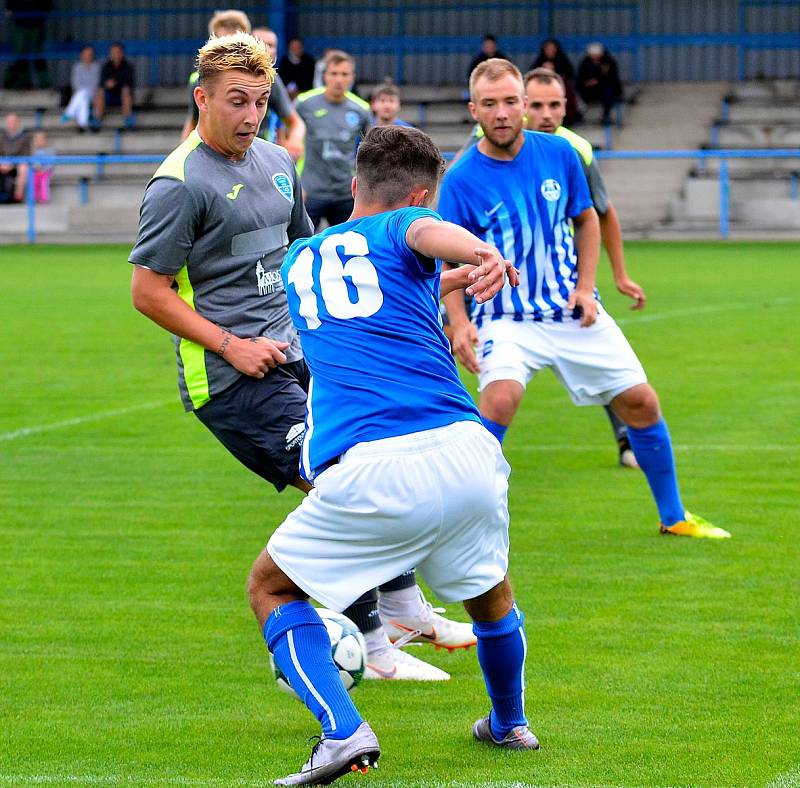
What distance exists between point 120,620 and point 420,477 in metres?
2.17

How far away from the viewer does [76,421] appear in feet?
32.6

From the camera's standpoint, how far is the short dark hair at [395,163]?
151 inches

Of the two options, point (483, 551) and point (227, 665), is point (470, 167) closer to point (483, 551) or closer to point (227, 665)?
point (227, 665)

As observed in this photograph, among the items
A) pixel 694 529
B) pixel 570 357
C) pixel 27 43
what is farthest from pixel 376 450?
pixel 27 43

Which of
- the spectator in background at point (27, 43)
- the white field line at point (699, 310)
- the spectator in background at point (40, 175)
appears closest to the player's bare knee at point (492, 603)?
the white field line at point (699, 310)

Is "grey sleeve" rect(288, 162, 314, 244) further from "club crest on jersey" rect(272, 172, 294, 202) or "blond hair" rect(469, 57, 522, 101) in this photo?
"blond hair" rect(469, 57, 522, 101)

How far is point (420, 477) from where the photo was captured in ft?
12.3

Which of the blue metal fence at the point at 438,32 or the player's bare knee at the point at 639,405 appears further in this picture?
the blue metal fence at the point at 438,32

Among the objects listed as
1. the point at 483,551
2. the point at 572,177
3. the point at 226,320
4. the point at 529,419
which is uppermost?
the point at 572,177

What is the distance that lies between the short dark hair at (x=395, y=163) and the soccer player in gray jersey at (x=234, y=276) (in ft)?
3.10

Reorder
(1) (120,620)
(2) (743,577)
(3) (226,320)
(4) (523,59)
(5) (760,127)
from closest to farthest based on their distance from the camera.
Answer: (3) (226,320) → (1) (120,620) → (2) (743,577) → (5) (760,127) → (4) (523,59)

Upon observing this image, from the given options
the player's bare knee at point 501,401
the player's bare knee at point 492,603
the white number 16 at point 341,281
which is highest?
the white number 16 at point 341,281

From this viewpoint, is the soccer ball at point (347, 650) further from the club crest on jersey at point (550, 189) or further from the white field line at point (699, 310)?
the white field line at point (699, 310)

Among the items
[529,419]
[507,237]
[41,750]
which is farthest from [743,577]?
[529,419]
